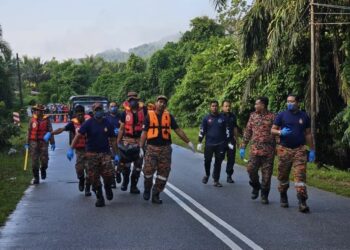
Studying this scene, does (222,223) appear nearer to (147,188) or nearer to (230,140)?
(147,188)

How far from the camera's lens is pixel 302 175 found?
9625mm

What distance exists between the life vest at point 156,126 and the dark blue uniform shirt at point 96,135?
789 millimetres

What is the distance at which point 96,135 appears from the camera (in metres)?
10.5

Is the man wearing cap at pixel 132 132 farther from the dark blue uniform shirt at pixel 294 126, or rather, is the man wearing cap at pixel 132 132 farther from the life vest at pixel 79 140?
the dark blue uniform shirt at pixel 294 126

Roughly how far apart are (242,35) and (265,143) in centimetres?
887

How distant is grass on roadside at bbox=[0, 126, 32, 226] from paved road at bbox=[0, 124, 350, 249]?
0.20m

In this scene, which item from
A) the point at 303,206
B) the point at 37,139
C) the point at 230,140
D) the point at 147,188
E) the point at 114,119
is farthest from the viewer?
the point at 37,139

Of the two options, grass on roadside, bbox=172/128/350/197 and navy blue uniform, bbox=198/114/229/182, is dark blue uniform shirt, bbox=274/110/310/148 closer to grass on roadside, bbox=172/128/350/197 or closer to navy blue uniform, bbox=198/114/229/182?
grass on roadside, bbox=172/128/350/197

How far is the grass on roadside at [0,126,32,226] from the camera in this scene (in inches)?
423

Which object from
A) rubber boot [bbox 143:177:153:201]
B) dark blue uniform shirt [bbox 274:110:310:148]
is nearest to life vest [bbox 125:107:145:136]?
rubber boot [bbox 143:177:153:201]

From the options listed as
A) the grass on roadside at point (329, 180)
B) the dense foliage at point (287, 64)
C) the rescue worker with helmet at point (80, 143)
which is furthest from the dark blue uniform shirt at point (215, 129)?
the dense foliage at point (287, 64)

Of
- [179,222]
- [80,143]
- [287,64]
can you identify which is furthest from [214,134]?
[287,64]

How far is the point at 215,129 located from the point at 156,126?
3081mm

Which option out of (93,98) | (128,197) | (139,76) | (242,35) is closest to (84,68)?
(139,76)
